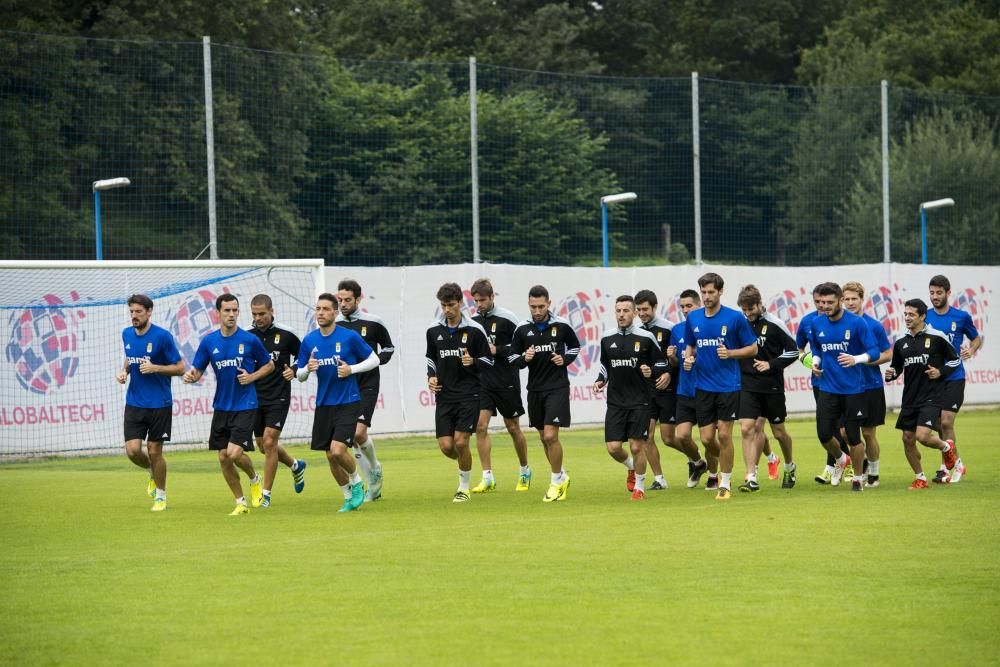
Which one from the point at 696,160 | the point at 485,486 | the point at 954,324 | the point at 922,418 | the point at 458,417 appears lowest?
the point at 485,486

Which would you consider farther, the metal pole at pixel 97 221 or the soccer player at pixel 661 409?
the metal pole at pixel 97 221

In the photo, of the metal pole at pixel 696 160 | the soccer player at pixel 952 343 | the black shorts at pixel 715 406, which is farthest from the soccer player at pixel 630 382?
the metal pole at pixel 696 160

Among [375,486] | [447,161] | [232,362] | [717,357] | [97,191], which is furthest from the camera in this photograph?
[447,161]

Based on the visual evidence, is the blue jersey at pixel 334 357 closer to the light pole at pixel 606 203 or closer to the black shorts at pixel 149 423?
the black shorts at pixel 149 423

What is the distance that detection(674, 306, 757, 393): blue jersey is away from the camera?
1527 cm

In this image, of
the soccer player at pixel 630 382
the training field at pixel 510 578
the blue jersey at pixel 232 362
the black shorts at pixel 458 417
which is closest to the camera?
the training field at pixel 510 578

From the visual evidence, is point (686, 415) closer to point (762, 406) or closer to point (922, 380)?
point (762, 406)

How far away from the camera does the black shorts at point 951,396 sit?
16.3 m

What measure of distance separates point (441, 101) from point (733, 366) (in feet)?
60.5

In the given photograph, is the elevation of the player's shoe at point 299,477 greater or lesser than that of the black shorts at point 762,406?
lesser

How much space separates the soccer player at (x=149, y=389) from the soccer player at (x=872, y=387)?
6.93m

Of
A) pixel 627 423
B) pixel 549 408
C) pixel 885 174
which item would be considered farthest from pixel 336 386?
pixel 885 174

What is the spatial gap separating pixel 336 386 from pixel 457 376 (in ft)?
5.10

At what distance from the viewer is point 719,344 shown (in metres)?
15.3
